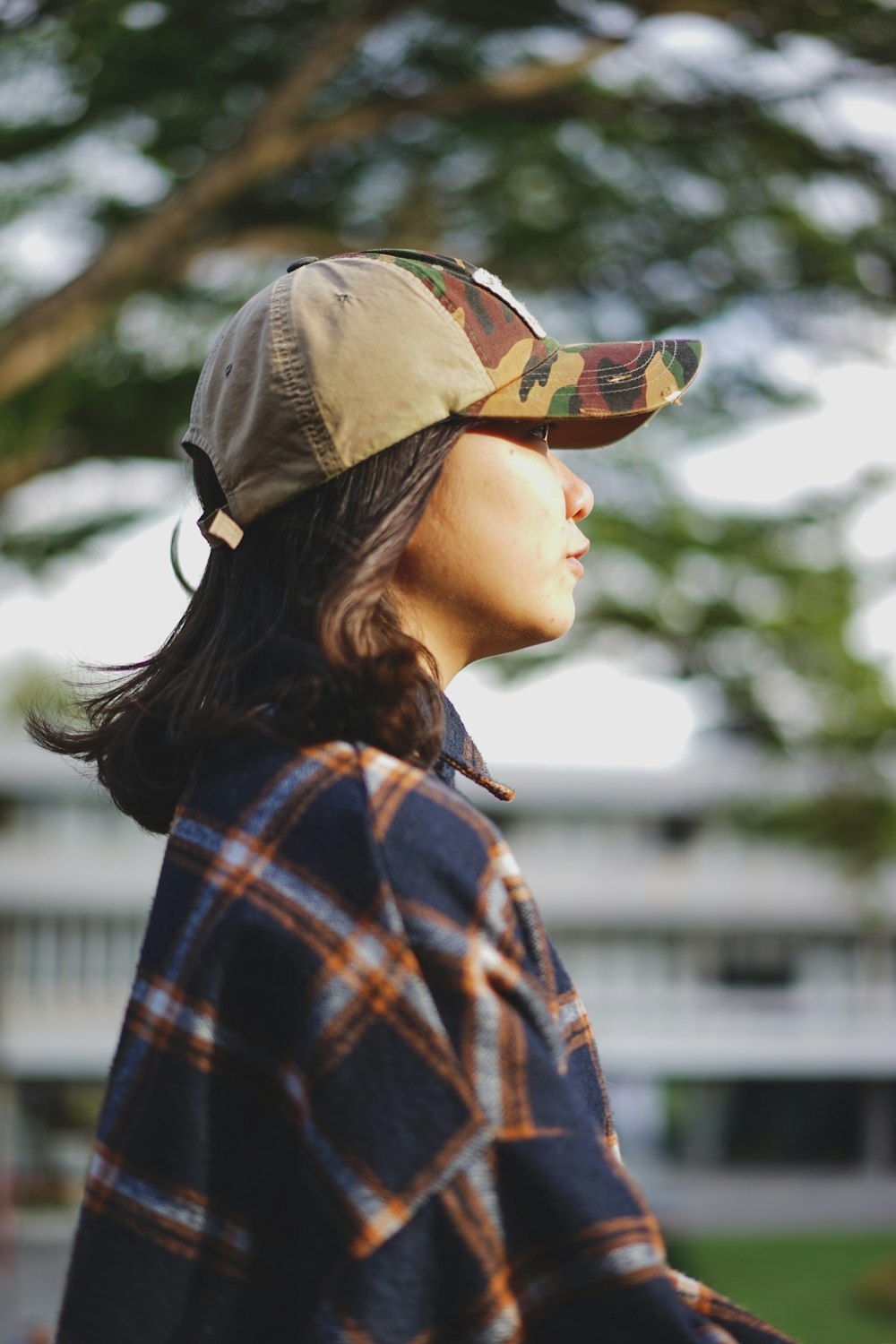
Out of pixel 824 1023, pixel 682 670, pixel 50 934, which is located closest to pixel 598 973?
pixel 824 1023

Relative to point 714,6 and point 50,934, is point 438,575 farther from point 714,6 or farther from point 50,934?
point 50,934

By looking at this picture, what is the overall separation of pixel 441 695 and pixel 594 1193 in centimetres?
46

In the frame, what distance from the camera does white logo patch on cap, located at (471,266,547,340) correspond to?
4.49 ft

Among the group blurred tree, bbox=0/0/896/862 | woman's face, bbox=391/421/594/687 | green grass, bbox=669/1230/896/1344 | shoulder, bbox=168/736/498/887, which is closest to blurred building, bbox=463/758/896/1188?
green grass, bbox=669/1230/896/1344

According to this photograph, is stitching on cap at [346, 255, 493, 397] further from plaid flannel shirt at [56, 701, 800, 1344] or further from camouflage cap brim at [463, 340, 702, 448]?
plaid flannel shirt at [56, 701, 800, 1344]

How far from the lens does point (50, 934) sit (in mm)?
29078

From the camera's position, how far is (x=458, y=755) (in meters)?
1.40

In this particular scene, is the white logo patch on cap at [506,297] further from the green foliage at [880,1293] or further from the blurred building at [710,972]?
the blurred building at [710,972]

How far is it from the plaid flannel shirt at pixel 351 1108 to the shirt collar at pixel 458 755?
0.19 meters

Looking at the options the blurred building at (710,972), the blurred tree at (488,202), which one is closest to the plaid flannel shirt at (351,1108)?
the blurred tree at (488,202)

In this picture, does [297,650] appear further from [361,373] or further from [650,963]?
[650,963]

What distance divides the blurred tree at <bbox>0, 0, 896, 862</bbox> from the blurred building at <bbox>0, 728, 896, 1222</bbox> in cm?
1987

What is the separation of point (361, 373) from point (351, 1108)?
1.91 feet

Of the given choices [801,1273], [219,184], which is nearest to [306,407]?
[219,184]
